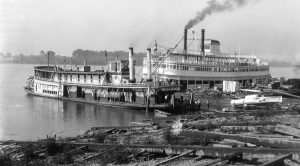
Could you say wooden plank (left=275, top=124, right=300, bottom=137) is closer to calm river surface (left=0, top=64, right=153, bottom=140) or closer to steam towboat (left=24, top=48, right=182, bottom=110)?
calm river surface (left=0, top=64, right=153, bottom=140)

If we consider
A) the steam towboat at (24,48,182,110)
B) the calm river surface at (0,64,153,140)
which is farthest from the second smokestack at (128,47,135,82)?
the calm river surface at (0,64,153,140)

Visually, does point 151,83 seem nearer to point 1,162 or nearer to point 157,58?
point 157,58

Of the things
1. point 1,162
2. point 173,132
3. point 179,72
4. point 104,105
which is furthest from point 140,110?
point 1,162

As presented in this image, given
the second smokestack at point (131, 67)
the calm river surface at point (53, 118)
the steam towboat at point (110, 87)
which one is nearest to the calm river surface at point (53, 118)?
the calm river surface at point (53, 118)

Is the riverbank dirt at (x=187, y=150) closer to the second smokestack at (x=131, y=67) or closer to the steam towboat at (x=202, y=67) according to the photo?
the second smokestack at (x=131, y=67)

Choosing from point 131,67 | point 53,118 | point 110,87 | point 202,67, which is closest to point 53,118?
point 53,118

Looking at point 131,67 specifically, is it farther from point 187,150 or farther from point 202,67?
point 187,150
